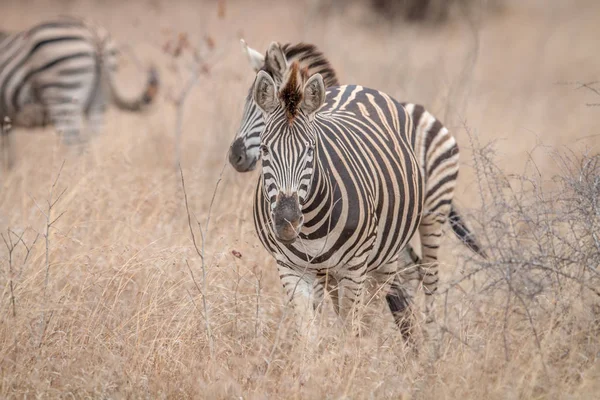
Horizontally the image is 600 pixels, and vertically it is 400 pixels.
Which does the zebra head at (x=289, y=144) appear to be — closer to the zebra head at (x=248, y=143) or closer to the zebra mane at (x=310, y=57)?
the zebra head at (x=248, y=143)

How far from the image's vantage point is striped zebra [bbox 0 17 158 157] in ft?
27.9

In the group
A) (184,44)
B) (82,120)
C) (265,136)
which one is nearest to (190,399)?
(265,136)

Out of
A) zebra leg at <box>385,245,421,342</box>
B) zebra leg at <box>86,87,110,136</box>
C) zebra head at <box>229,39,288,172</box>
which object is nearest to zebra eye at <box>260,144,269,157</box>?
zebra head at <box>229,39,288,172</box>

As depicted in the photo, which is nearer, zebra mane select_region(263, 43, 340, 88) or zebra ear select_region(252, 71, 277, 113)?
zebra ear select_region(252, 71, 277, 113)

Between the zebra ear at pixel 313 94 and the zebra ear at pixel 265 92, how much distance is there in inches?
6.6

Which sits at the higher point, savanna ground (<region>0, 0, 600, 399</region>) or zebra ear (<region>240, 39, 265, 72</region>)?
zebra ear (<region>240, 39, 265, 72</region>)

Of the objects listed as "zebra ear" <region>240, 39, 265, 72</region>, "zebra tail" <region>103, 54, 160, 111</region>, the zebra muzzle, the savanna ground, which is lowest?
the savanna ground

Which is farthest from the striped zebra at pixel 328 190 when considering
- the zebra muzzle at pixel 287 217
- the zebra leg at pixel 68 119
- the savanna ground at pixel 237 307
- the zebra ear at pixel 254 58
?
the zebra leg at pixel 68 119

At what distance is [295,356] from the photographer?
3885 mm

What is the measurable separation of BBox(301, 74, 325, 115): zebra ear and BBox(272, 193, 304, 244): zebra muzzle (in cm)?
52

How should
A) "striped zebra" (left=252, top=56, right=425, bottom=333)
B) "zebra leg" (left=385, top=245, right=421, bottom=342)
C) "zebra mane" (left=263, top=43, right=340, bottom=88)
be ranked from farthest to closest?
"zebra mane" (left=263, top=43, right=340, bottom=88)
"zebra leg" (left=385, top=245, right=421, bottom=342)
"striped zebra" (left=252, top=56, right=425, bottom=333)

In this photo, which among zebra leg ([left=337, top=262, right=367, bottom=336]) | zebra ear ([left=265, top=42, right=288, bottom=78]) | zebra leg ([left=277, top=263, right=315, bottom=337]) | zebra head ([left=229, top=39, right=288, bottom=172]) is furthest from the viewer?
zebra head ([left=229, top=39, right=288, bottom=172])

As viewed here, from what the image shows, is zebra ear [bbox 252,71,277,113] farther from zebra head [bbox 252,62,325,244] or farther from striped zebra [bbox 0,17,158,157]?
striped zebra [bbox 0,17,158,157]

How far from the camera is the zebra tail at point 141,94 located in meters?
8.57
